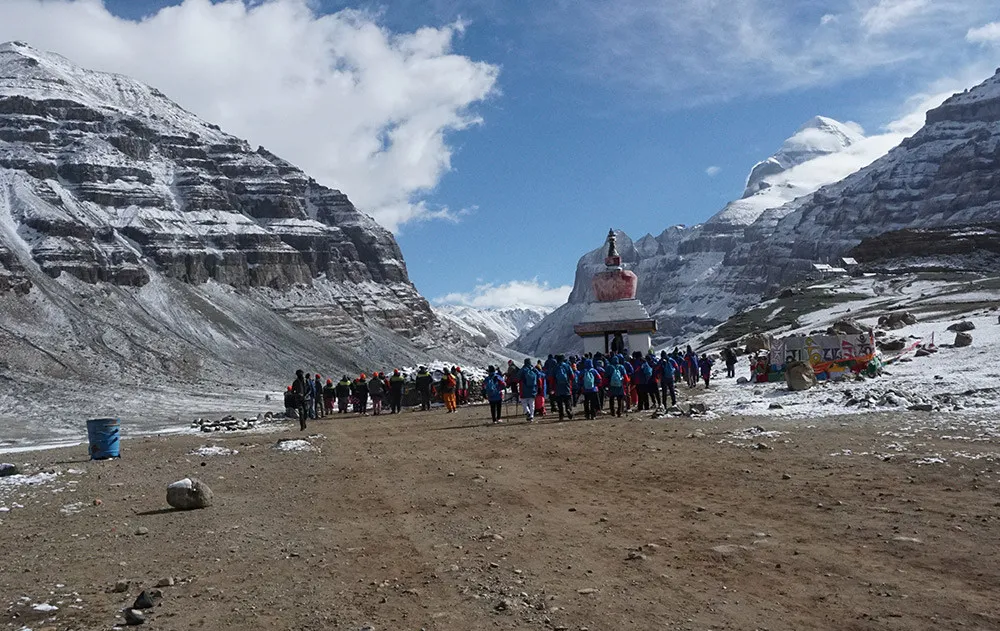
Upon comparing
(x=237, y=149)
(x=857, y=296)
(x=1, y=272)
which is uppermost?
(x=237, y=149)

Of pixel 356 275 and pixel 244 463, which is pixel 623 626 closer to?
pixel 244 463

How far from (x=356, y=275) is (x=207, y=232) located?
33.0 metres

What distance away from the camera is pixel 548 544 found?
8.52m

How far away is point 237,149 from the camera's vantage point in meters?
173

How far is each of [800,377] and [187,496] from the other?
18.4m

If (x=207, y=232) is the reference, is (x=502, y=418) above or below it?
below

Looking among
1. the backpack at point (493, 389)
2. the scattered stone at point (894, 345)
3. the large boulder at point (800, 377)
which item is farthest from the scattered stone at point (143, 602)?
the scattered stone at point (894, 345)

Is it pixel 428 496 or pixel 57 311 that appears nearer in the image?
pixel 428 496

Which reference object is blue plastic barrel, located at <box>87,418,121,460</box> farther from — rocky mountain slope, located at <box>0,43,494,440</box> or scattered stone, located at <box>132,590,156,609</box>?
rocky mountain slope, located at <box>0,43,494,440</box>

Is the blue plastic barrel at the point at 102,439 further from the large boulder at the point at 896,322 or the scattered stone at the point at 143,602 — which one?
the large boulder at the point at 896,322

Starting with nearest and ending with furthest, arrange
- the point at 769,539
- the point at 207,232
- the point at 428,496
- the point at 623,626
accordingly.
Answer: the point at 623,626
the point at 769,539
the point at 428,496
the point at 207,232

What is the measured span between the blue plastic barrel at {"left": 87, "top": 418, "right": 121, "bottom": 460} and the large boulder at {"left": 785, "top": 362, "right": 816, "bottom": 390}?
726 inches

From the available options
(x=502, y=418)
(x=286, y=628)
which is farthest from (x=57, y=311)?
(x=286, y=628)

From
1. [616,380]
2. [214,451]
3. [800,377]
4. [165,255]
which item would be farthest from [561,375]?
[165,255]
